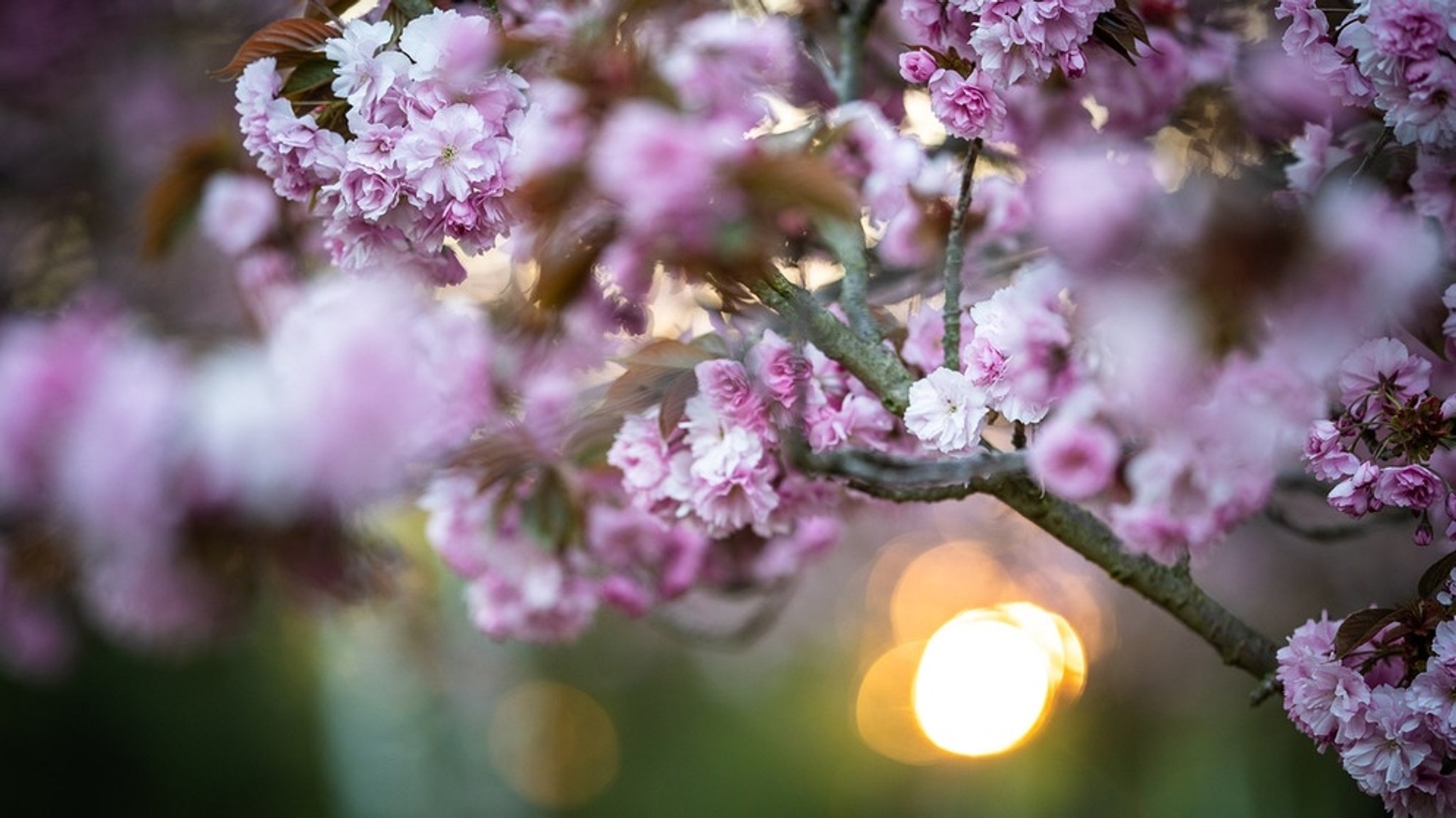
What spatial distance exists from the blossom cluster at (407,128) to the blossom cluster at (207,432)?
0.42 feet

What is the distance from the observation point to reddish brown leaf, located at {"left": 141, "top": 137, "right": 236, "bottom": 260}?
1.25 m

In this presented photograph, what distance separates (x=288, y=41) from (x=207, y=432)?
13.9 inches

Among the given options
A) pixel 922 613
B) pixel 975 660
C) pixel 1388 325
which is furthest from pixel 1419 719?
pixel 922 613

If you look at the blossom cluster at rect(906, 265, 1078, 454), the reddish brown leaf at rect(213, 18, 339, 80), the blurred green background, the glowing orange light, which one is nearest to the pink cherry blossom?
the blossom cluster at rect(906, 265, 1078, 454)

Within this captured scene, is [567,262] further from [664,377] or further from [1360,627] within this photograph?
[1360,627]

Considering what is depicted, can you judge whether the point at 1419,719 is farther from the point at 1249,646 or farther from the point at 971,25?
the point at 971,25

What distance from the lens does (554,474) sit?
1169mm

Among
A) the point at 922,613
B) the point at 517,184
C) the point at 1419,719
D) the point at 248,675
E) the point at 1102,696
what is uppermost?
the point at 517,184

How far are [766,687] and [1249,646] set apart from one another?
6.15 metres

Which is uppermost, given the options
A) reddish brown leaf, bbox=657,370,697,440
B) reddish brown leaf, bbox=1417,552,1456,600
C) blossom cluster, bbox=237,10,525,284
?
blossom cluster, bbox=237,10,525,284

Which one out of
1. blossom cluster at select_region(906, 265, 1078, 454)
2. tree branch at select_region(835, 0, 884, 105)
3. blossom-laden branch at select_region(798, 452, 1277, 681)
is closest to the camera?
blossom cluster at select_region(906, 265, 1078, 454)

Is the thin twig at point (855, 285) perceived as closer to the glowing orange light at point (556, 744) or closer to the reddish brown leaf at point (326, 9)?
the reddish brown leaf at point (326, 9)

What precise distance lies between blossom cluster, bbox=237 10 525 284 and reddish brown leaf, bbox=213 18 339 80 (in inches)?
0.6

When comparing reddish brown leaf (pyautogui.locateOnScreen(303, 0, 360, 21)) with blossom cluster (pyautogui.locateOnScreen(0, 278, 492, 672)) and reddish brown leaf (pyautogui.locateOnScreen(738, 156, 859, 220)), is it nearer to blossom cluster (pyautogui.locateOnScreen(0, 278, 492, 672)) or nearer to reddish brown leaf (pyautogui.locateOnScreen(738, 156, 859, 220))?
blossom cluster (pyautogui.locateOnScreen(0, 278, 492, 672))
